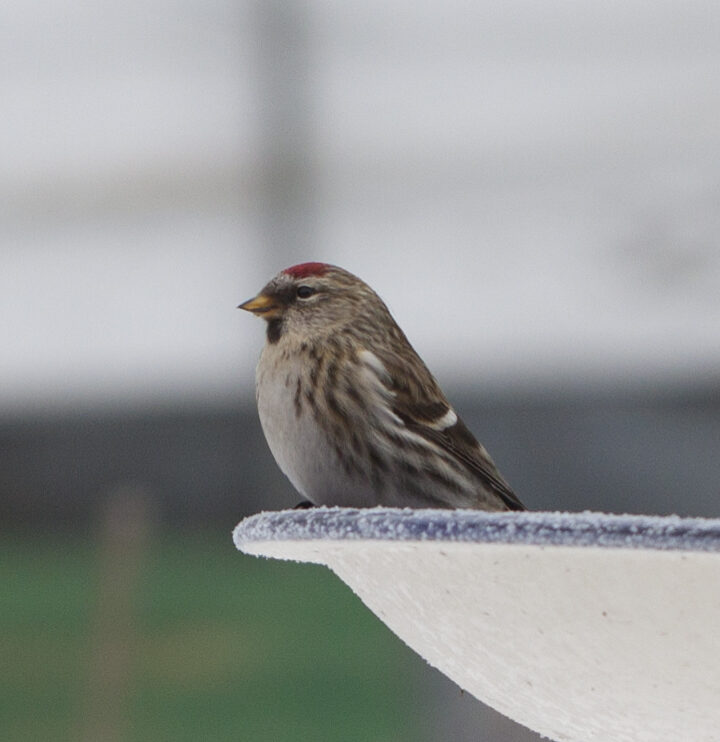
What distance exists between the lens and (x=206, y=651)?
781cm


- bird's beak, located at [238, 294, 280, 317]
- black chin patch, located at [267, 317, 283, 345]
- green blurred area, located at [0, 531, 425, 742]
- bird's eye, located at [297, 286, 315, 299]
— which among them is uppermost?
bird's eye, located at [297, 286, 315, 299]

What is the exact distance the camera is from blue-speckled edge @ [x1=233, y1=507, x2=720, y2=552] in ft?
2.75

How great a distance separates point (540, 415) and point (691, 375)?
614mm

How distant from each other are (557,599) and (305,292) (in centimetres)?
95

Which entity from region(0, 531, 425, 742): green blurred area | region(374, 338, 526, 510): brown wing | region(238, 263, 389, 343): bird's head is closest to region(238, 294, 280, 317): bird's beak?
region(238, 263, 389, 343): bird's head

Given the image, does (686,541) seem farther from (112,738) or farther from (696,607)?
(112,738)

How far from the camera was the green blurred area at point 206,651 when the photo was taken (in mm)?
6652

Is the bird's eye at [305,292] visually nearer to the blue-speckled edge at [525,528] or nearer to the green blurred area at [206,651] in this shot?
the blue-speckled edge at [525,528]

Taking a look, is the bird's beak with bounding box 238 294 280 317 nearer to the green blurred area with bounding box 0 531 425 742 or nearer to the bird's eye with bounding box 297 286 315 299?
the bird's eye with bounding box 297 286 315 299

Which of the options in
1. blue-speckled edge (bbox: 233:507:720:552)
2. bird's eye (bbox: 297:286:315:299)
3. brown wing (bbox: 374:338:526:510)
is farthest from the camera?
bird's eye (bbox: 297:286:315:299)

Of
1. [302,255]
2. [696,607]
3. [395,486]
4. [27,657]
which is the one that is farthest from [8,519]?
[696,607]

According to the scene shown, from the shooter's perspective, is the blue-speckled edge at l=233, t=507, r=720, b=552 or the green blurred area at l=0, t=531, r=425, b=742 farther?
the green blurred area at l=0, t=531, r=425, b=742

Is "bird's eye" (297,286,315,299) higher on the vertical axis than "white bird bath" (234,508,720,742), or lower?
higher

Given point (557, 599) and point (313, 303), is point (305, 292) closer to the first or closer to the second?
point (313, 303)
